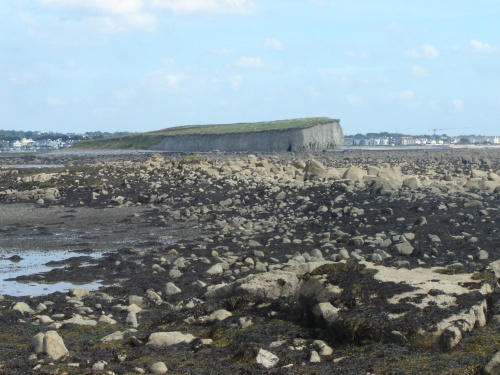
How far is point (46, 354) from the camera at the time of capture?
649 cm

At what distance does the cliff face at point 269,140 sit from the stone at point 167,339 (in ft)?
235

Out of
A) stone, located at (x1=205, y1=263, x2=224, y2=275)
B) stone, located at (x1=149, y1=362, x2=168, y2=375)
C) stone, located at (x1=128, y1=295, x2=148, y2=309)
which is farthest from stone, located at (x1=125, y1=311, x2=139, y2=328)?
stone, located at (x1=205, y1=263, x2=224, y2=275)

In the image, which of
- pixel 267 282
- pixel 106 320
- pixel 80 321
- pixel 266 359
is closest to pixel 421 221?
pixel 267 282

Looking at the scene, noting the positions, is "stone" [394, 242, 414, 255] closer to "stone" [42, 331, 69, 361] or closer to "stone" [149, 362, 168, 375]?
"stone" [149, 362, 168, 375]

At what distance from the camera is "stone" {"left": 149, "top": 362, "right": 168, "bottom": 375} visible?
5902 millimetres

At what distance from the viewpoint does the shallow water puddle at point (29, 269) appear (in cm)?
1066

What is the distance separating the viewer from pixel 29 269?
12.4 metres

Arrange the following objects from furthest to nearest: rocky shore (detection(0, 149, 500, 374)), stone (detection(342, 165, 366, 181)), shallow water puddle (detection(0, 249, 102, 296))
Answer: stone (detection(342, 165, 366, 181)) < shallow water puddle (detection(0, 249, 102, 296)) < rocky shore (detection(0, 149, 500, 374))

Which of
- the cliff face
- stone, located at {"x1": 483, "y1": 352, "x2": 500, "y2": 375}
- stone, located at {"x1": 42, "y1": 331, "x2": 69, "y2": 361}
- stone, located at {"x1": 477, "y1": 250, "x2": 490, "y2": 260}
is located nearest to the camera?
stone, located at {"x1": 483, "y1": 352, "x2": 500, "y2": 375}

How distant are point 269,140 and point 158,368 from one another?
7516 centimetres

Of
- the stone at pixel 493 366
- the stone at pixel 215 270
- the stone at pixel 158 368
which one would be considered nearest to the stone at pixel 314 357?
the stone at pixel 158 368

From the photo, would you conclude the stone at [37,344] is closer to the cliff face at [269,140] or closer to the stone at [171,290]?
the stone at [171,290]

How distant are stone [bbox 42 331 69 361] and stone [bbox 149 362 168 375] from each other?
3.59 feet

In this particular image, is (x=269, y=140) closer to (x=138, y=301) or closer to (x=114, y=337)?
(x=138, y=301)
